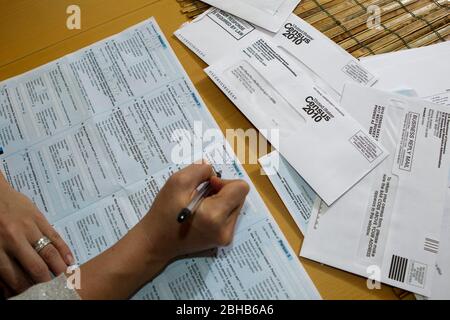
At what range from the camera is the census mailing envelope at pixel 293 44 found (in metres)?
0.70

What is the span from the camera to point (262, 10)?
0.76 meters

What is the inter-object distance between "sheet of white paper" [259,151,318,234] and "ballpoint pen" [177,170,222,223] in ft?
0.31

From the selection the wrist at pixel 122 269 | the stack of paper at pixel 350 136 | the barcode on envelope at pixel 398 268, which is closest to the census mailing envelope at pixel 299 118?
the stack of paper at pixel 350 136

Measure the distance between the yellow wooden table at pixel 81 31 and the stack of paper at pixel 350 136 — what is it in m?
0.02

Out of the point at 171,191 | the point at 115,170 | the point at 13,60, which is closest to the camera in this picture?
the point at 171,191

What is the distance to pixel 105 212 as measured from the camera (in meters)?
0.62

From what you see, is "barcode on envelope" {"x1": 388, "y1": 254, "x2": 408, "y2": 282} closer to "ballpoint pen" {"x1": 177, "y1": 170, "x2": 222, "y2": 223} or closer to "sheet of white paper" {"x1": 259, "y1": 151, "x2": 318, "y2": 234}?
"sheet of white paper" {"x1": 259, "y1": 151, "x2": 318, "y2": 234}

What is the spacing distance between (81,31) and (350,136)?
21.8 inches

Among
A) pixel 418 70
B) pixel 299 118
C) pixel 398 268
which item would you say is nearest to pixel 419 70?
pixel 418 70

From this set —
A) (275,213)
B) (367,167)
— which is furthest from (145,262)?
(367,167)

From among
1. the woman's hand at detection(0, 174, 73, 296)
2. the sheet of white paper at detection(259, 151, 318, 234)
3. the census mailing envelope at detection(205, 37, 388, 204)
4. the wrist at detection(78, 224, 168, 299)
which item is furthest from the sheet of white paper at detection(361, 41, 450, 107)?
the woman's hand at detection(0, 174, 73, 296)

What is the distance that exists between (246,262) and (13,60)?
59 centimetres
